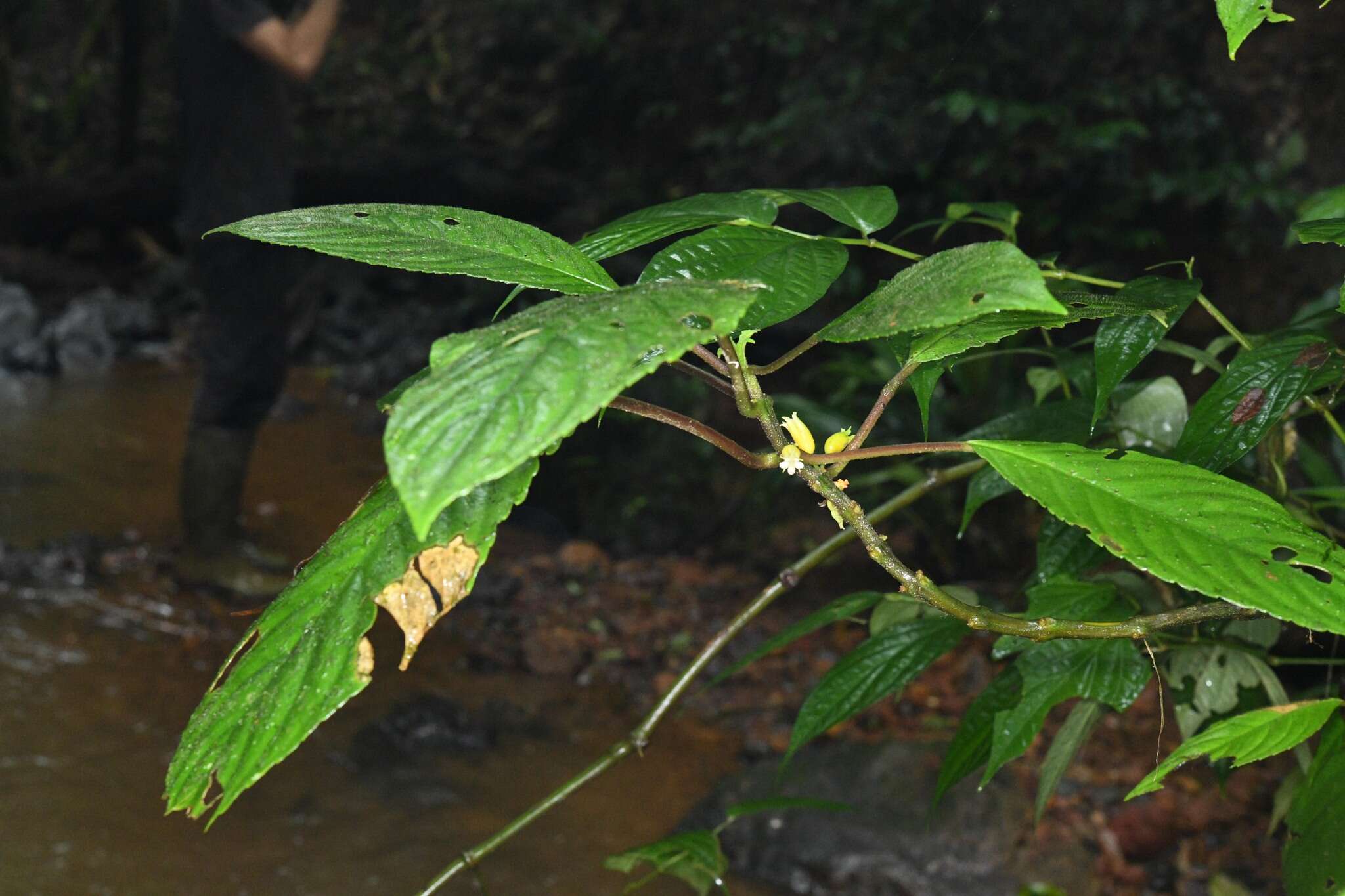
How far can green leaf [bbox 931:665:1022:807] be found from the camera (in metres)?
0.89

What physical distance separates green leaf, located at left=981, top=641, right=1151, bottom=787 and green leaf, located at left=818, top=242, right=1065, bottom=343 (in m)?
0.39

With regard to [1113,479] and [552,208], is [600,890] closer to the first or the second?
[1113,479]

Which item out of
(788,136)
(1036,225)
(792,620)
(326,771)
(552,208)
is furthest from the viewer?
(552,208)

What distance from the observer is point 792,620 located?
3.13m

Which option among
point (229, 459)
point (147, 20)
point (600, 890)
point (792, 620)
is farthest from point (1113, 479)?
point (147, 20)

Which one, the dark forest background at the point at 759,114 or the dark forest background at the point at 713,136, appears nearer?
the dark forest background at the point at 713,136

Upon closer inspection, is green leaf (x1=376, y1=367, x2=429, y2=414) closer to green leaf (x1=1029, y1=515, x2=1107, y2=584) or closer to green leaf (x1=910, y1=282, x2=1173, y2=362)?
green leaf (x1=910, y1=282, x2=1173, y2=362)

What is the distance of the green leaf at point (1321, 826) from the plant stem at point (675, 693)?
30cm

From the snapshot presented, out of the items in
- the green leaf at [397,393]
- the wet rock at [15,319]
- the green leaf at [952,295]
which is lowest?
the wet rock at [15,319]

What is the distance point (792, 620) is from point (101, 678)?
1.66m

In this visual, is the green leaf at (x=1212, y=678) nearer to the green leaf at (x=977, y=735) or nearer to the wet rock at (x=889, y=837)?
the green leaf at (x=977, y=735)

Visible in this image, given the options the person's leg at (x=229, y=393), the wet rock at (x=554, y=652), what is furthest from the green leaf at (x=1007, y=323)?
the person's leg at (x=229, y=393)

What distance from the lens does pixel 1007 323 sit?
Result: 24.4 inches

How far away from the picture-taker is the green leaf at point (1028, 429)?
908 mm
